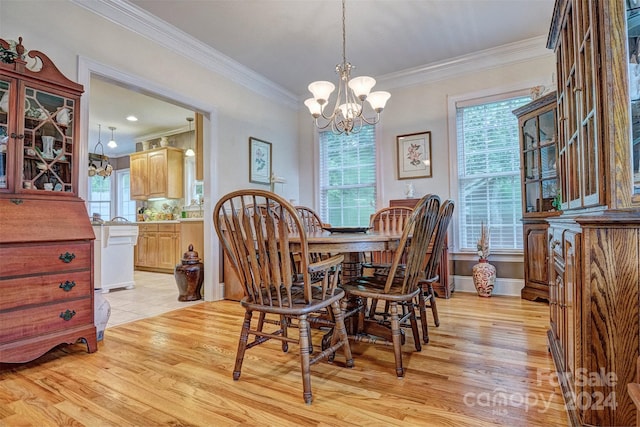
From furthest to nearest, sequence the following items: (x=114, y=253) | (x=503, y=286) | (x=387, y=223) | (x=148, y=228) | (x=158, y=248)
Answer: (x=148, y=228)
(x=158, y=248)
(x=114, y=253)
(x=503, y=286)
(x=387, y=223)

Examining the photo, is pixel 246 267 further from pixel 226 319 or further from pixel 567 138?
pixel 567 138

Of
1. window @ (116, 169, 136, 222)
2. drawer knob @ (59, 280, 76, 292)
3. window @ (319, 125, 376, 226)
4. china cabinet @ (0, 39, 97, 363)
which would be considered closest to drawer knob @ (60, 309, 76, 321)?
china cabinet @ (0, 39, 97, 363)

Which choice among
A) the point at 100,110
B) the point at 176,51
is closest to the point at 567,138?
the point at 176,51

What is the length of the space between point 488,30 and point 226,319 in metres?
3.76

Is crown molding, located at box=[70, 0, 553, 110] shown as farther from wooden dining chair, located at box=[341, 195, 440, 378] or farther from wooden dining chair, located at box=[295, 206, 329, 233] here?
wooden dining chair, located at box=[341, 195, 440, 378]

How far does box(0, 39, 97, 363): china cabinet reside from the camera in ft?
6.14

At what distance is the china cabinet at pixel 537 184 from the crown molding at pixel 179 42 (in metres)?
3.05

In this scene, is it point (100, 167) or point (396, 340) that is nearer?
point (396, 340)

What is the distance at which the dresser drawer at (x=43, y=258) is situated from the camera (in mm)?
1847

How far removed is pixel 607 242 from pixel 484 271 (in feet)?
8.91

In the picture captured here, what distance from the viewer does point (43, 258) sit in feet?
6.50

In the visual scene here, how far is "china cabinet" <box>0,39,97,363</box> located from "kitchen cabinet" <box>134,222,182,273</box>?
11.5ft

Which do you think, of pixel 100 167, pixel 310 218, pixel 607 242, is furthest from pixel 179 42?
pixel 607 242

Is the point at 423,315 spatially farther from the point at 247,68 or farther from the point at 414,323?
the point at 247,68
